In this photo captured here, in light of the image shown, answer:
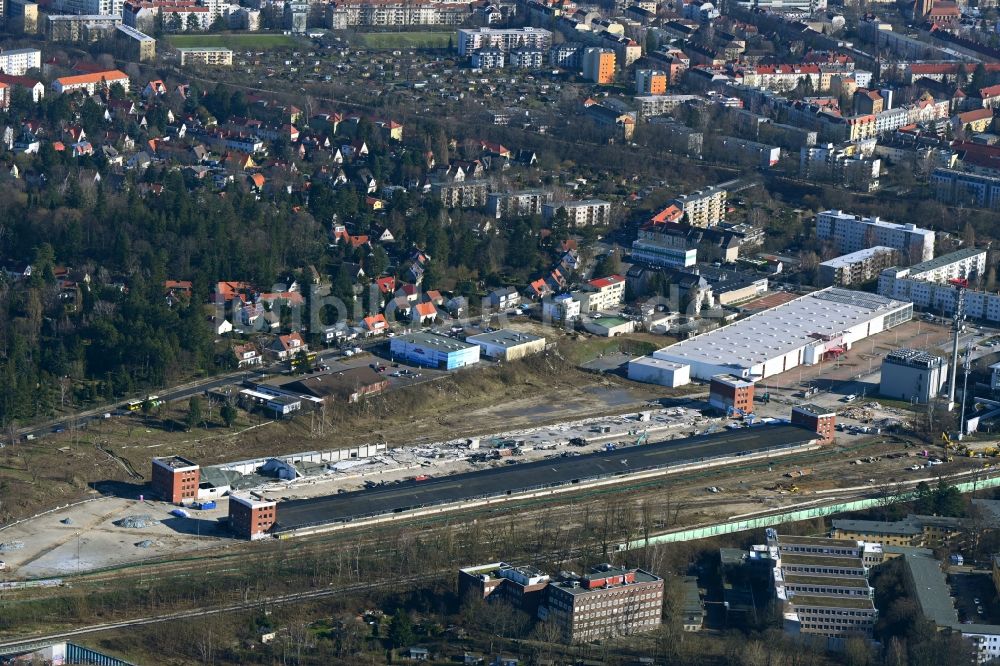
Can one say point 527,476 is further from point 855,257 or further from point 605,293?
point 855,257

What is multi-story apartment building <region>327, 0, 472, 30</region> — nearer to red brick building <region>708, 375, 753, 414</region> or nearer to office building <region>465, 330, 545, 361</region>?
office building <region>465, 330, 545, 361</region>

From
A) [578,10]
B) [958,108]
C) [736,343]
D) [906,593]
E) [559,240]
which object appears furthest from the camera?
[578,10]

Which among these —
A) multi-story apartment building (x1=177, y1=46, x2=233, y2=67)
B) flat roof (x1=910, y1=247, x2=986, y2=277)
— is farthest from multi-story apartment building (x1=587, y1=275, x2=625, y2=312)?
multi-story apartment building (x1=177, y1=46, x2=233, y2=67)

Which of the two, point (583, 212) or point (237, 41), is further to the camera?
point (237, 41)

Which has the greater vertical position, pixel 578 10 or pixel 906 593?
pixel 578 10

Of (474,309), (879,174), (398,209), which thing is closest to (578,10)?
(879,174)

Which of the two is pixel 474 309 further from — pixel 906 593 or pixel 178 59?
pixel 178 59

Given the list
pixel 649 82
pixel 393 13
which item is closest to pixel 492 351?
pixel 649 82
